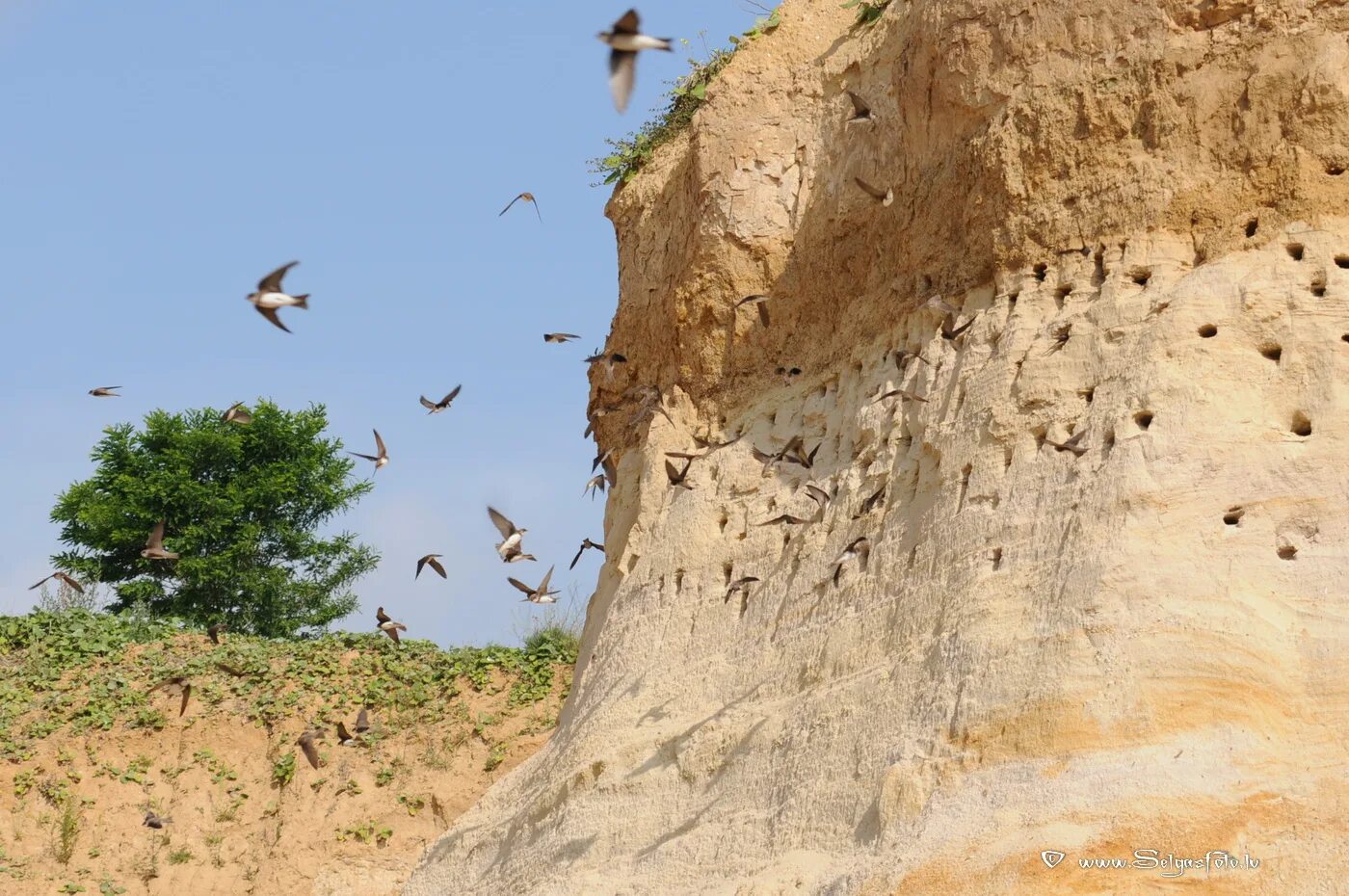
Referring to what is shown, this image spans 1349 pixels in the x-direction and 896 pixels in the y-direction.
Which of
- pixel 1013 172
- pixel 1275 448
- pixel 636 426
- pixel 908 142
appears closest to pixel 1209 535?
pixel 1275 448

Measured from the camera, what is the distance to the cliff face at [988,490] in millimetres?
9875

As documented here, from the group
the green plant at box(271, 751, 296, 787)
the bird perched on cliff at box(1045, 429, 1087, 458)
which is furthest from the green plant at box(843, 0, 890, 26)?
the green plant at box(271, 751, 296, 787)

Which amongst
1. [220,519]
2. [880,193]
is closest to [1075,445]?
[880,193]

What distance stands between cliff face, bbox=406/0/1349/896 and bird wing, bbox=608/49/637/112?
114 inches

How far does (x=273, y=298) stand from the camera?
13.2 m

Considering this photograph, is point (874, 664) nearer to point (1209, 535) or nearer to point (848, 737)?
point (848, 737)

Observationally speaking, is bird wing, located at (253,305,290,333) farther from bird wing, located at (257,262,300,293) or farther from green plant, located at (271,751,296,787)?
green plant, located at (271,751,296,787)

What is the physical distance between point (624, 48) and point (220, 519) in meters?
16.7

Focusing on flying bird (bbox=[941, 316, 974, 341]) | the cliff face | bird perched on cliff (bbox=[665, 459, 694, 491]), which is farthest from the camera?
bird perched on cliff (bbox=[665, 459, 694, 491])

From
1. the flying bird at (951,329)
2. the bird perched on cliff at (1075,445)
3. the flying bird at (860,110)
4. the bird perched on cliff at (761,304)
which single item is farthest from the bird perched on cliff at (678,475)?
the bird perched on cliff at (1075,445)

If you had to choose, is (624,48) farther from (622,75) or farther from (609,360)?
(609,360)

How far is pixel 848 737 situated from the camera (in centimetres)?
1152

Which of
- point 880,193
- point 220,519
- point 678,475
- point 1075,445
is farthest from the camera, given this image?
point 220,519

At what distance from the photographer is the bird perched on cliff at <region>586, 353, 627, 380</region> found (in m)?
16.6
